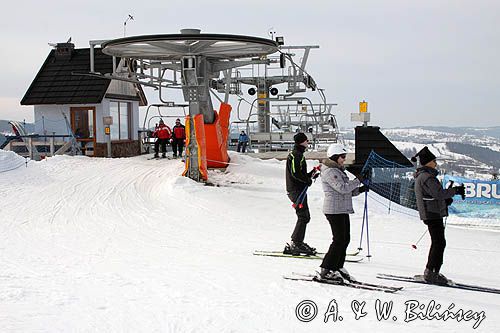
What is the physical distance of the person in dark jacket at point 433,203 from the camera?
6715 mm

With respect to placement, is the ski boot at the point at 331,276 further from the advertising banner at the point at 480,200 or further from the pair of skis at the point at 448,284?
the advertising banner at the point at 480,200

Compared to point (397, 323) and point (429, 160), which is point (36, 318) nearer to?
point (397, 323)

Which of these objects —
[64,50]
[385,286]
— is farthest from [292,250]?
[64,50]

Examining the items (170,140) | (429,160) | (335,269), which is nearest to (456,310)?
(335,269)

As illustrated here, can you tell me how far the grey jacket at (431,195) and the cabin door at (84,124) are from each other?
19862 mm

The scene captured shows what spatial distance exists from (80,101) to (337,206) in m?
19.7

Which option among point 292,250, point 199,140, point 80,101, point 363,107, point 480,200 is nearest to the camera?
point 292,250

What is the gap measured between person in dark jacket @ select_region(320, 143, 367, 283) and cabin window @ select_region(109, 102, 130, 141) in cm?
2015

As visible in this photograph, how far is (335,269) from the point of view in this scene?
6.73 metres

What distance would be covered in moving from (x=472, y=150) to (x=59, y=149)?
43124mm

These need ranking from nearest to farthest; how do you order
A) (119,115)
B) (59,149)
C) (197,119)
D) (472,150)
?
1. (197,119)
2. (59,149)
3. (119,115)
4. (472,150)

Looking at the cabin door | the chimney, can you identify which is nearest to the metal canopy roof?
the cabin door

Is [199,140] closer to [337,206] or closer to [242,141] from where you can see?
[337,206]

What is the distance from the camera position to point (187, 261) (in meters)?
8.14
